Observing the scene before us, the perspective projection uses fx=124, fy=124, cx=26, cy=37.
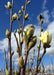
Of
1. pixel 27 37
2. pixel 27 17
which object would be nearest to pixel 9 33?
pixel 27 37

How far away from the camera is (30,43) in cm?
61

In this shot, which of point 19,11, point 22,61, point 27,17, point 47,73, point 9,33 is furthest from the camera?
point 47,73

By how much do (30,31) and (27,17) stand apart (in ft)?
1.76

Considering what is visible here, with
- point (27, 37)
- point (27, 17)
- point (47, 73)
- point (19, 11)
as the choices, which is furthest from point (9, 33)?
point (47, 73)

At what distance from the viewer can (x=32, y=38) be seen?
0.62 metres

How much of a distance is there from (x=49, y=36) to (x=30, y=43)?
4.3 inches

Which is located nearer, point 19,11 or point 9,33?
point 9,33

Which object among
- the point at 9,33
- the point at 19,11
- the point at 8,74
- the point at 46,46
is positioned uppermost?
the point at 19,11

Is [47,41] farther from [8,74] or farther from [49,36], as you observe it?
[8,74]

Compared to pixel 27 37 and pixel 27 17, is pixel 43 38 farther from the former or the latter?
pixel 27 17

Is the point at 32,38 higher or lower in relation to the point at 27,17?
lower

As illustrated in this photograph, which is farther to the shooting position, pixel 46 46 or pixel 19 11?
pixel 19 11

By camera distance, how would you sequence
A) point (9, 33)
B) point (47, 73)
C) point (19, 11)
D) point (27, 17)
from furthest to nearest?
point (47, 73) → point (19, 11) → point (27, 17) → point (9, 33)

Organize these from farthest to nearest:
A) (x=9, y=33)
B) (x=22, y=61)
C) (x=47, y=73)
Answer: (x=47, y=73)
(x=9, y=33)
(x=22, y=61)
